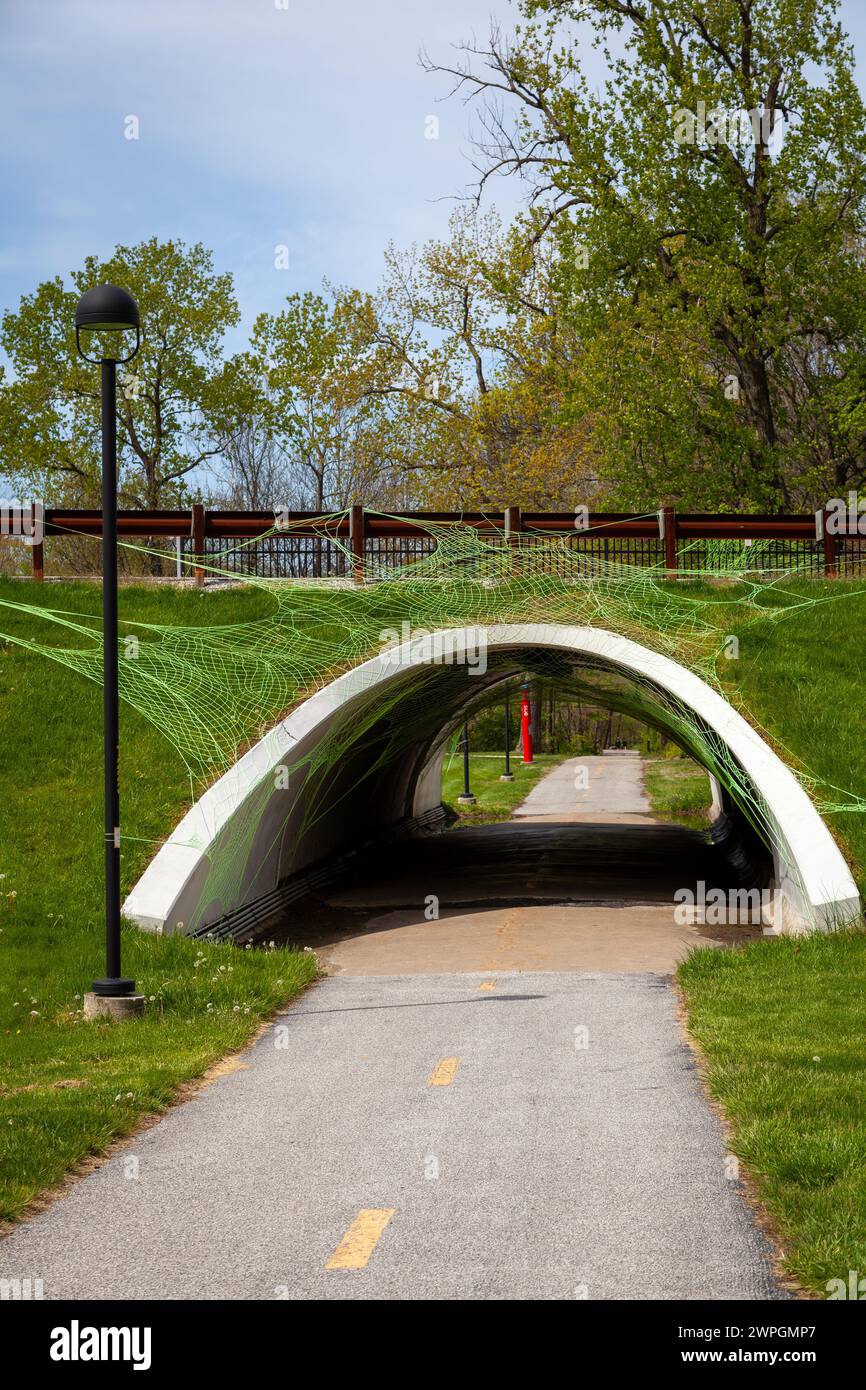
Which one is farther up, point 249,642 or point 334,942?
point 249,642

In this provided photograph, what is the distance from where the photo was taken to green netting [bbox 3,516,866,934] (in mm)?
15758

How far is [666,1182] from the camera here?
617 centimetres

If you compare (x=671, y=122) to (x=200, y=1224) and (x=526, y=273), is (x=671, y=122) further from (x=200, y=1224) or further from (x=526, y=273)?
(x=200, y=1224)

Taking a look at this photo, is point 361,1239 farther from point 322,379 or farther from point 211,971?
point 322,379

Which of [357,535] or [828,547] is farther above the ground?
[357,535]

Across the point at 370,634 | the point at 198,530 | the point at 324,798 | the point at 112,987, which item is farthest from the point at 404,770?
the point at 112,987

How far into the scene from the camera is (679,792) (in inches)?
1613

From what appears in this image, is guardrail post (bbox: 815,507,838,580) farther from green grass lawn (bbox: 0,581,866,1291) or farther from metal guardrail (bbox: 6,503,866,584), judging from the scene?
green grass lawn (bbox: 0,581,866,1291)

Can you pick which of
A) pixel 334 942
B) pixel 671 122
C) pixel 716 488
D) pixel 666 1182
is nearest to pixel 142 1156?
pixel 666 1182

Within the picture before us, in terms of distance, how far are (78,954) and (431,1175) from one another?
21.4 feet

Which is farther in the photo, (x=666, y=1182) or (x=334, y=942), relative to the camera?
(x=334, y=942)

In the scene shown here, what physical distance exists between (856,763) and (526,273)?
101 ft
